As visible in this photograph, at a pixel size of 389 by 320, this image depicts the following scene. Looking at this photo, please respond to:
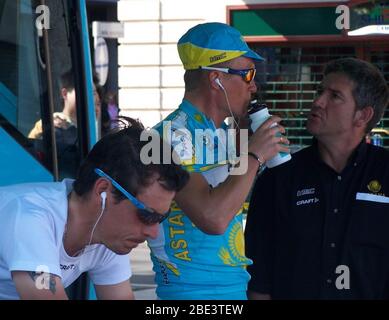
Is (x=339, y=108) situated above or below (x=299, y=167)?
above

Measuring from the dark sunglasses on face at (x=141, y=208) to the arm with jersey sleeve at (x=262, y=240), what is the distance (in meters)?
1.23

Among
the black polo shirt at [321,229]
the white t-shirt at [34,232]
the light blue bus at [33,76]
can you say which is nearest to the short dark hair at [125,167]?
the white t-shirt at [34,232]

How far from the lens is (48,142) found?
4.40m

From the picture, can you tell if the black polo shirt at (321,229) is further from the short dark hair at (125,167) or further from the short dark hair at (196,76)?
the short dark hair at (125,167)

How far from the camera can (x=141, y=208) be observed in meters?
2.59

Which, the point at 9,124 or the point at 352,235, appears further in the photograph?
the point at 9,124

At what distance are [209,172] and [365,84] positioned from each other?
918 mm

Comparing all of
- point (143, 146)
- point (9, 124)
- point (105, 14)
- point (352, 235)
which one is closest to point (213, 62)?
point (143, 146)

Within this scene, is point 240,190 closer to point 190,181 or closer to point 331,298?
point 190,181

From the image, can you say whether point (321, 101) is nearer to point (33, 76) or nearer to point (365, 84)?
point (365, 84)

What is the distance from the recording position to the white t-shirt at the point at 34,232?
246cm

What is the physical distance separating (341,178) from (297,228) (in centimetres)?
28

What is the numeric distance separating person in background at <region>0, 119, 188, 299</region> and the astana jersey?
472 millimetres
